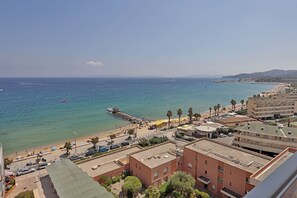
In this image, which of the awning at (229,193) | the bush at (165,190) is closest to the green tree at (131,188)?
the bush at (165,190)

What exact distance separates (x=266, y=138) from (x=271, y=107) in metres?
29.1

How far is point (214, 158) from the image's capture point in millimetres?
19172

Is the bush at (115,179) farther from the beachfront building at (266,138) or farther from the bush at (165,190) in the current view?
the beachfront building at (266,138)

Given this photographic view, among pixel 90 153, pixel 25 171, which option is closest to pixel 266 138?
pixel 90 153

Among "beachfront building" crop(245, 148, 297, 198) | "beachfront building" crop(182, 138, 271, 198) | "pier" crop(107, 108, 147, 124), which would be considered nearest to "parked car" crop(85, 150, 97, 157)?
"beachfront building" crop(182, 138, 271, 198)

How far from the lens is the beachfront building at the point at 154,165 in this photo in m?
19.4

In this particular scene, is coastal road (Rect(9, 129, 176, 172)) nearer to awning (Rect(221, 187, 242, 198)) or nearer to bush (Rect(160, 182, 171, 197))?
bush (Rect(160, 182, 171, 197))

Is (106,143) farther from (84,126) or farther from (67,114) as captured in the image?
(67,114)

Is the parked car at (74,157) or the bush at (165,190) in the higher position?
the bush at (165,190)

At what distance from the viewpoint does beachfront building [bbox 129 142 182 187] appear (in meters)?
19.4

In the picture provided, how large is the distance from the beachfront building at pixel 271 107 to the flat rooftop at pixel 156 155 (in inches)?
1477

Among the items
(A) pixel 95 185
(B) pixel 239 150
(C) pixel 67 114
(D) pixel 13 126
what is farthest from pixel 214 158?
(C) pixel 67 114

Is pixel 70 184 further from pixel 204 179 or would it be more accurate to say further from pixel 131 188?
pixel 204 179

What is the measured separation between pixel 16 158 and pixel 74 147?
335 inches
